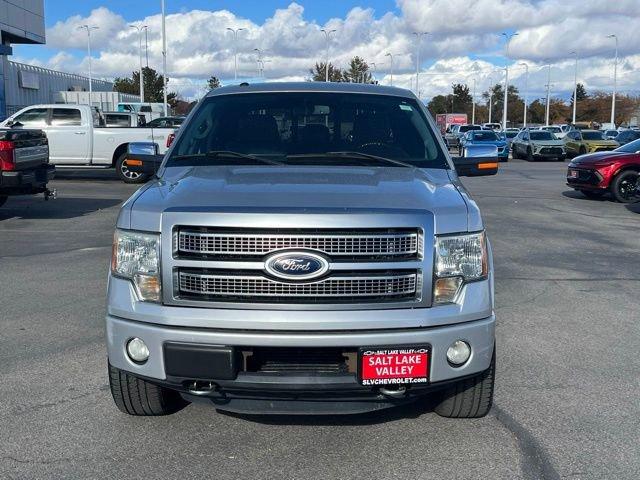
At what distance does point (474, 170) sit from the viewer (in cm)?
520

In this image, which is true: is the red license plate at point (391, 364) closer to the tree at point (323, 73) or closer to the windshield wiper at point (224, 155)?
the windshield wiper at point (224, 155)

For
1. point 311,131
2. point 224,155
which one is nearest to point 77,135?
point 311,131

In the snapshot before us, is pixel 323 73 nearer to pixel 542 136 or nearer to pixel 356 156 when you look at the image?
pixel 542 136

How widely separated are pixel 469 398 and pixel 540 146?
33.3 metres

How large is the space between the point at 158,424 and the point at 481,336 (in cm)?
187

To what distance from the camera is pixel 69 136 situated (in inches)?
738

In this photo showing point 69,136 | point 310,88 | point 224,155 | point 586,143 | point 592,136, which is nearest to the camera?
point 224,155

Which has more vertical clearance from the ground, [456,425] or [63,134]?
[63,134]

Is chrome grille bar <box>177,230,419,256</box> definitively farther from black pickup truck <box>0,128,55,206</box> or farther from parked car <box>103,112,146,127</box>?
parked car <box>103,112,146,127</box>

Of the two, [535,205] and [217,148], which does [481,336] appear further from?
[535,205]

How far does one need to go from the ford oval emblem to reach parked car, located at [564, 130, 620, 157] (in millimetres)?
32163

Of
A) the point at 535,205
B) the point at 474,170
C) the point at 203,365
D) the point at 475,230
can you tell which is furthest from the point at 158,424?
the point at 535,205

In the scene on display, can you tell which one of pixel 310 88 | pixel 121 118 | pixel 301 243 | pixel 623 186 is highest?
pixel 121 118

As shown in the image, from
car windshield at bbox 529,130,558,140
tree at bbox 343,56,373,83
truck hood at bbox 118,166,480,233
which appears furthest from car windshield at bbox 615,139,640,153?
tree at bbox 343,56,373,83
